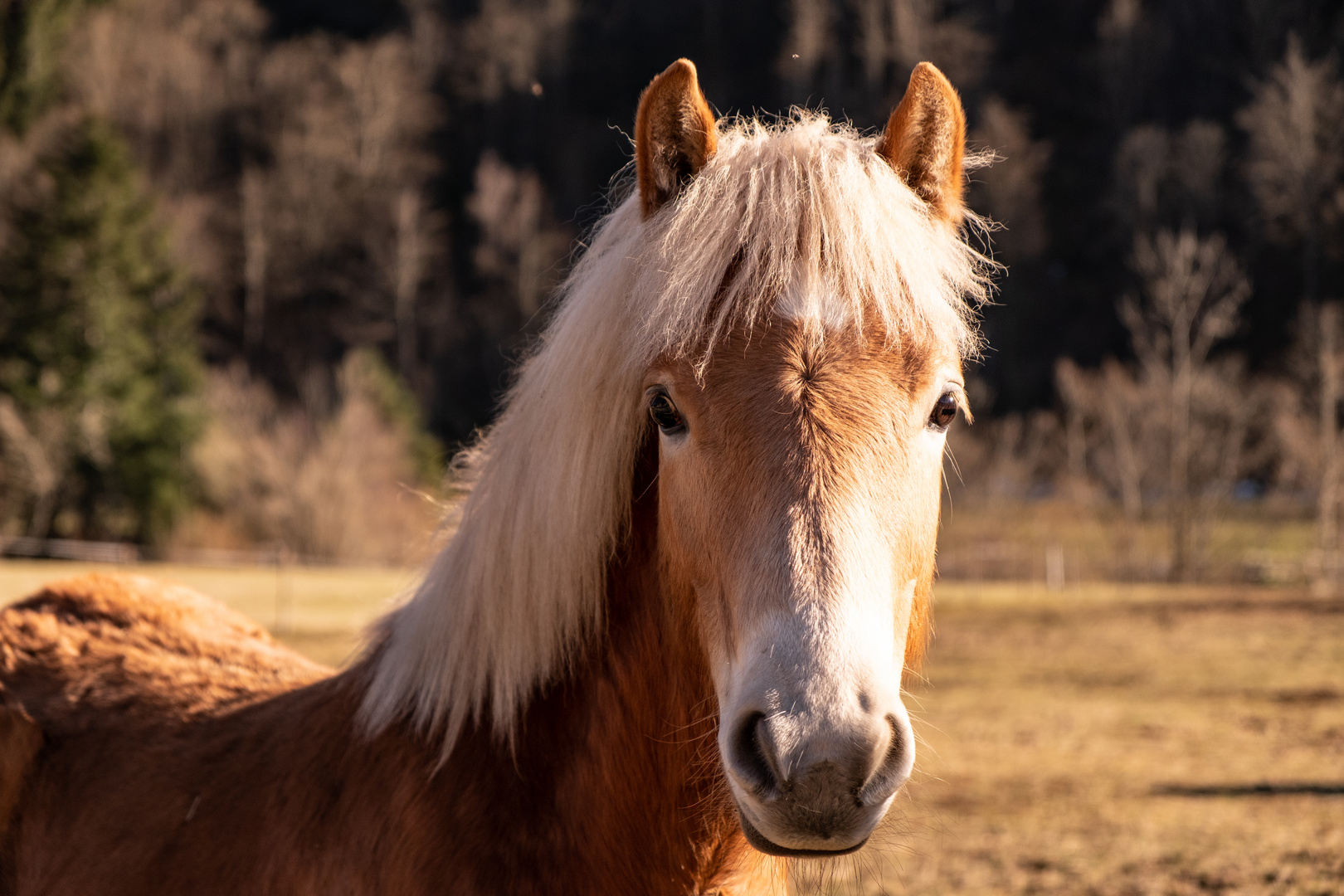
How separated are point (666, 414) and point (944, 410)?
1.94ft

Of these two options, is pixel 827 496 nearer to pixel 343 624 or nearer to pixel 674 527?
pixel 674 527

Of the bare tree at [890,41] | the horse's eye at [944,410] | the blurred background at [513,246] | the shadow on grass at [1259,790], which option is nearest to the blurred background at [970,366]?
the shadow on grass at [1259,790]

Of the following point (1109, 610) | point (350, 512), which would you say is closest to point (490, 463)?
point (1109, 610)

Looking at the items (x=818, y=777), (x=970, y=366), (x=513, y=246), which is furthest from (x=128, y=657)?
(x=513, y=246)

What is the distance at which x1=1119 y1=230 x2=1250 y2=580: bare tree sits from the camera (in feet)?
101

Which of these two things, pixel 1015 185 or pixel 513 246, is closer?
pixel 1015 185

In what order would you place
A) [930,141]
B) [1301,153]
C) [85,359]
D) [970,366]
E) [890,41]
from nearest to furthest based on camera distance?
[930,141] → [970,366] → [85,359] → [1301,153] → [890,41]

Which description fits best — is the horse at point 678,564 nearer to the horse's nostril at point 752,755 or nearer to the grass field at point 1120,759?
the horse's nostril at point 752,755

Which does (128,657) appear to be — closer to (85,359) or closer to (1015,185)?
(85,359)

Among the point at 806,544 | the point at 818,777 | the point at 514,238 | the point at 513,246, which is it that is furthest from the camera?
the point at 513,246

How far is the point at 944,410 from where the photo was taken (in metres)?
2.12

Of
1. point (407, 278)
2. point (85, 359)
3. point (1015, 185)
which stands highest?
point (1015, 185)

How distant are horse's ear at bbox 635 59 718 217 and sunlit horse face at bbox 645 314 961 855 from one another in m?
0.42

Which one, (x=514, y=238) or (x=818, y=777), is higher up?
(x=514, y=238)
